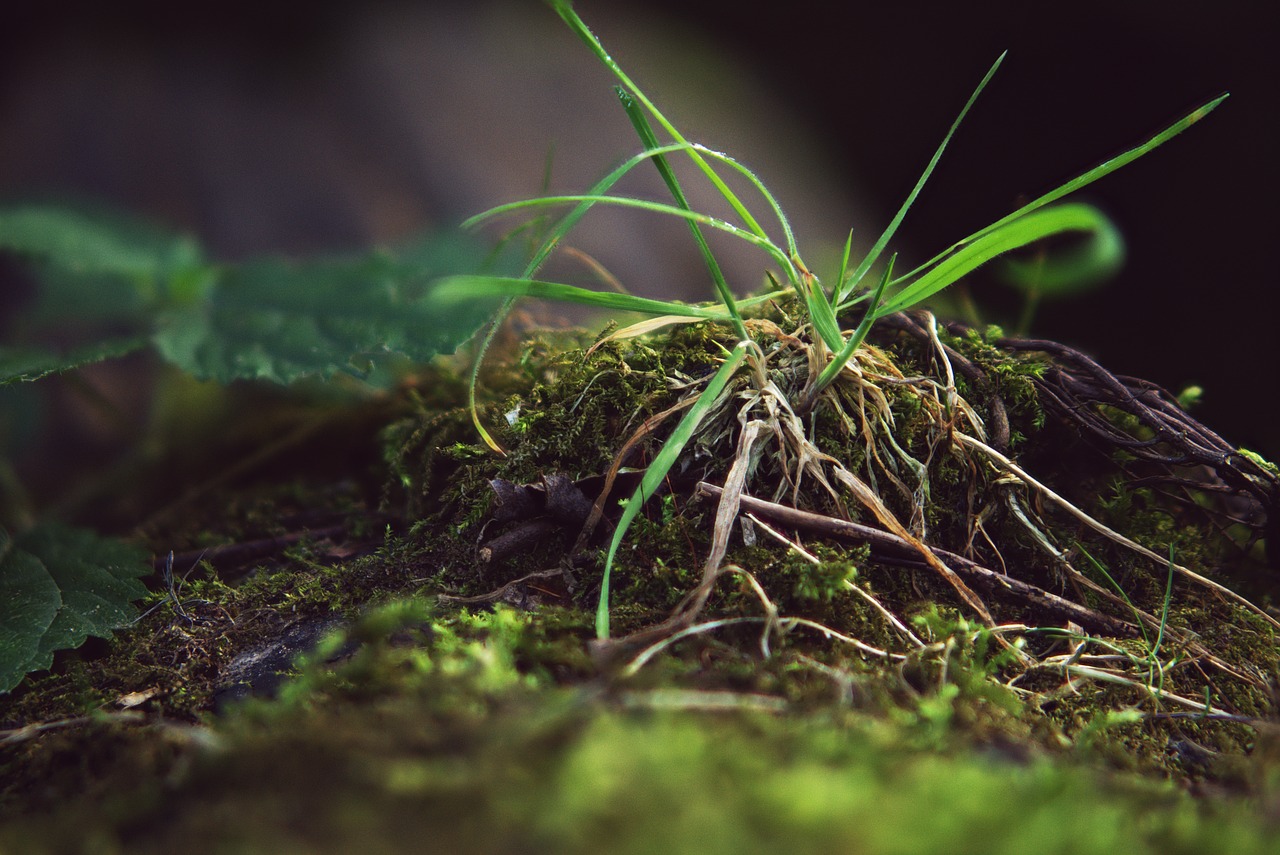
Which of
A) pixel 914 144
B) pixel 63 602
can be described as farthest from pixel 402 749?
pixel 914 144

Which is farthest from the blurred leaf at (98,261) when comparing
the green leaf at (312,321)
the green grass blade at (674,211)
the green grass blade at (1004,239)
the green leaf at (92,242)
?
the green grass blade at (1004,239)

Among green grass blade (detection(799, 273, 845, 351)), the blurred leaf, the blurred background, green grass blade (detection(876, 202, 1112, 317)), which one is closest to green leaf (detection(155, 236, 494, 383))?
the blurred leaf

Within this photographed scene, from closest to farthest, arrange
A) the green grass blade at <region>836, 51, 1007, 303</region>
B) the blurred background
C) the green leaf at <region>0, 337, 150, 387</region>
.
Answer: the green grass blade at <region>836, 51, 1007, 303</region> → the green leaf at <region>0, 337, 150, 387</region> → the blurred background

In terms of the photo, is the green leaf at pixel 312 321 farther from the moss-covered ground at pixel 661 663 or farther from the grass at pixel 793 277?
the grass at pixel 793 277

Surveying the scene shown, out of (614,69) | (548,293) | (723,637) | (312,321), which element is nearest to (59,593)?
(312,321)

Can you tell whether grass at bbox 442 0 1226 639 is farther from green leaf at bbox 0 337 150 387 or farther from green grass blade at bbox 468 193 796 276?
green leaf at bbox 0 337 150 387
